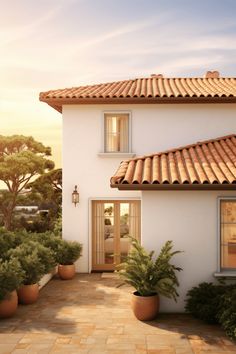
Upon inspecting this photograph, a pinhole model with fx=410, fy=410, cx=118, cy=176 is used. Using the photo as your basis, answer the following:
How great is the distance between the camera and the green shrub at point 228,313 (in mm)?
8500

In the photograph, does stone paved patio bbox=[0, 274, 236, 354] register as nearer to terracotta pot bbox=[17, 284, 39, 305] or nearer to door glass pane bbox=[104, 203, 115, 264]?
terracotta pot bbox=[17, 284, 39, 305]

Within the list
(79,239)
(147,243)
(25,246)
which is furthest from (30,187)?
(147,243)

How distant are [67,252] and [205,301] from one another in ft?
20.1

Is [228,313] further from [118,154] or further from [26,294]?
[118,154]

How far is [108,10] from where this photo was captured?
10758 mm

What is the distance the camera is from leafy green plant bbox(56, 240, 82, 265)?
1446 centimetres

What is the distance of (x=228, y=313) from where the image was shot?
28.7 feet

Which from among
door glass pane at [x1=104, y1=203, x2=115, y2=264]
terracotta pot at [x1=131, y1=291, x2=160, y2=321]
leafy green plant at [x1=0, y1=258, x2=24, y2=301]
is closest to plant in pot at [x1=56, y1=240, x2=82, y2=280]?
door glass pane at [x1=104, y1=203, x2=115, y2=264]

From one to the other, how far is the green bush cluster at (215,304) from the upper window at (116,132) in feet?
22.8

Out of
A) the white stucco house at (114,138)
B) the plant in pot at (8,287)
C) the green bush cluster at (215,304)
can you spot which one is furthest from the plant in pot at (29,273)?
the green bush cluster at (215,304)

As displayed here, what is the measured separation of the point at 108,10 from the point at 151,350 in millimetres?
8285

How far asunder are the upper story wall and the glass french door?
2.19 m

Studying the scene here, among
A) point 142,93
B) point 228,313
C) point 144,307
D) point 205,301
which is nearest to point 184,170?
point 205,301

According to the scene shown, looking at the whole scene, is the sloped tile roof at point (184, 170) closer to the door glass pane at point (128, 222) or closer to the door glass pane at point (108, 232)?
the door glass pane at point (128, 222)
